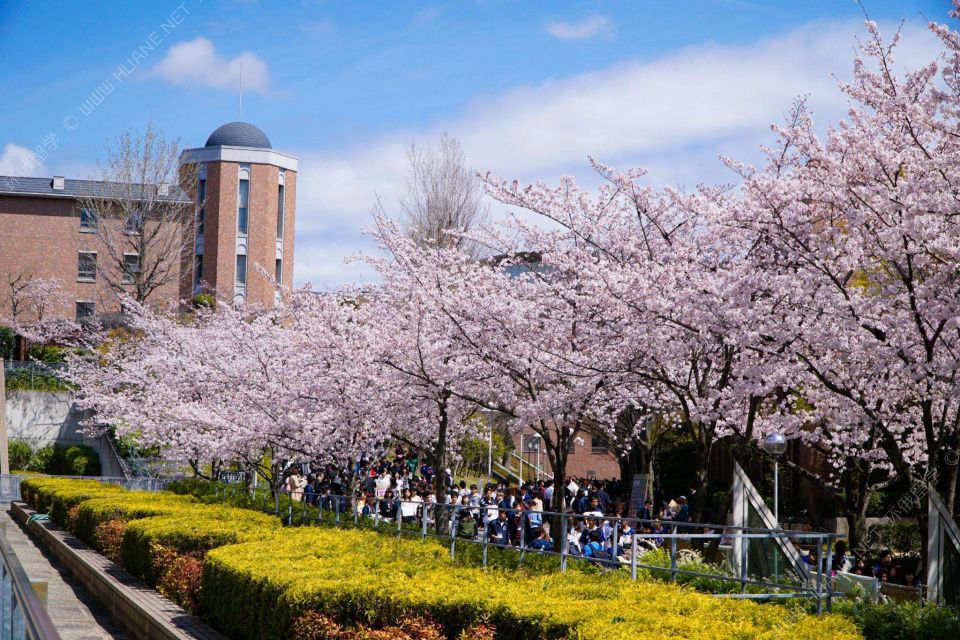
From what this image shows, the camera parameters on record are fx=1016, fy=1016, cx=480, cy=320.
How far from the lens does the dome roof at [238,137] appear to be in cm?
6443

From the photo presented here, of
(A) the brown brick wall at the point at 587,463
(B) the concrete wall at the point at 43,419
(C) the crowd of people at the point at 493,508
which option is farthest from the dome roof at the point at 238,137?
(C) the crowd of people at the point at 493,508

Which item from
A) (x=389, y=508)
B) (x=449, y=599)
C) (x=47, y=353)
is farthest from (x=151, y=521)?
(x=47, y=353)

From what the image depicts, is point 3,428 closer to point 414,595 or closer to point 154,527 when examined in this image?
point 154,527

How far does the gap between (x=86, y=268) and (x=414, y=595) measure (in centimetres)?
5554

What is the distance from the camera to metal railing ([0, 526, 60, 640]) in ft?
12.2

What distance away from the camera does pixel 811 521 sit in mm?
31984

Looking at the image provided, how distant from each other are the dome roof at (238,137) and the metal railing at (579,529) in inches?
1631

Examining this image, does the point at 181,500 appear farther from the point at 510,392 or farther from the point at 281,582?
the point at 281,582

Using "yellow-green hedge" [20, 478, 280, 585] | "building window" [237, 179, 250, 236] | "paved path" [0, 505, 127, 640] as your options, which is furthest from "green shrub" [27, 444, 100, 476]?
"paved path" [0, 505, 127, 640]

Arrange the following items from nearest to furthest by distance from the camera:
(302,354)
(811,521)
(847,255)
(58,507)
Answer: (847,255), (302,354), (58,507), (811,521)

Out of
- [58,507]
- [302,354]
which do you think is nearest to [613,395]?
[302,354]

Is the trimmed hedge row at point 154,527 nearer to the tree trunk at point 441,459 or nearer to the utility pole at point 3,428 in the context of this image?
the tree trunk at point 441,459

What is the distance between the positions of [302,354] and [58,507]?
728cm

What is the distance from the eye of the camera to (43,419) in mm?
46031
